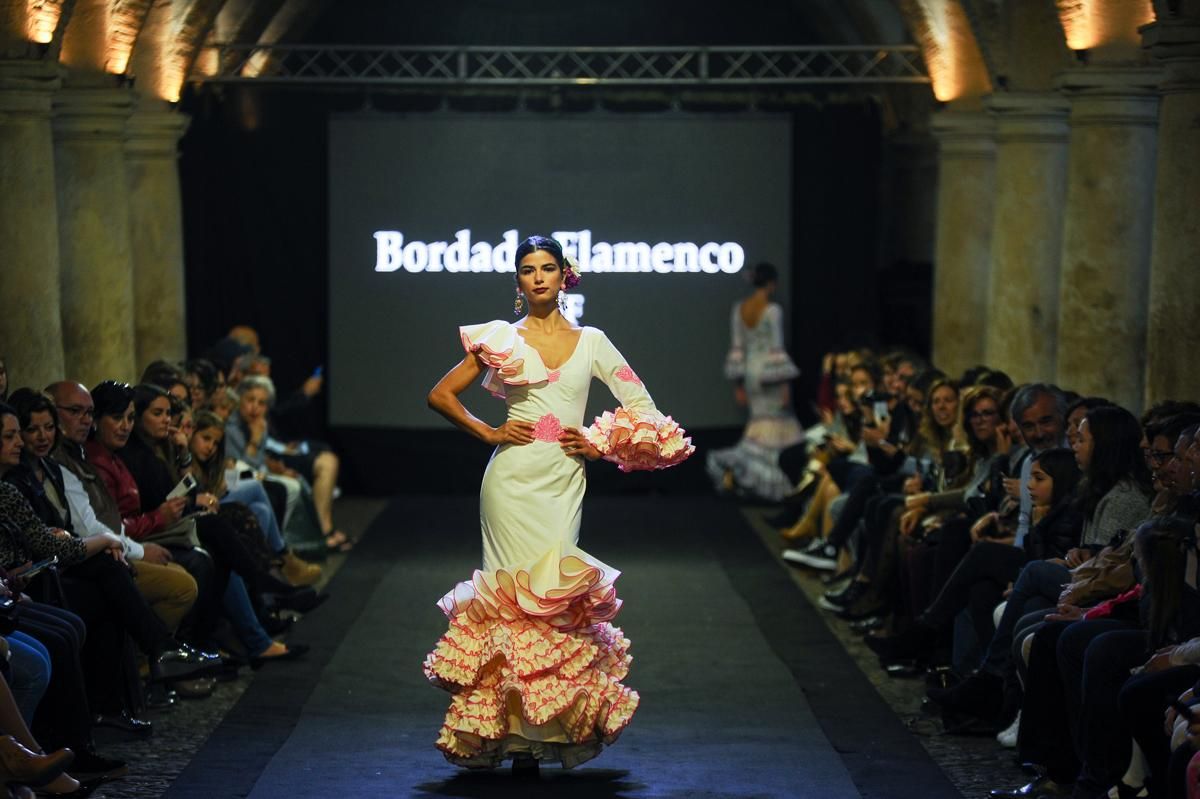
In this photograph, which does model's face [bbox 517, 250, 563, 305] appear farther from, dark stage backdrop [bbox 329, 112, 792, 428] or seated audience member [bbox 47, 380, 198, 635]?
dark stage backdrop [bbox 329, 112, 792, 428]

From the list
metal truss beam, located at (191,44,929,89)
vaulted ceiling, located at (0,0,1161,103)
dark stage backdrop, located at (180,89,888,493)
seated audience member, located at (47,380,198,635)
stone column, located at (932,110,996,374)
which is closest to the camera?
seated audience member, located at (47,380,198,635)

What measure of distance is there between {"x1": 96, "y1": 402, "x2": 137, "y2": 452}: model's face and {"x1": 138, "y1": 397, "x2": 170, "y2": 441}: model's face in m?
0.26

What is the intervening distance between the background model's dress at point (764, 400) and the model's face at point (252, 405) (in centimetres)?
468

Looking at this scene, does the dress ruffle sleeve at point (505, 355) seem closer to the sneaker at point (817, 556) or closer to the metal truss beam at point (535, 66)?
the sneaker at point (817, 556)

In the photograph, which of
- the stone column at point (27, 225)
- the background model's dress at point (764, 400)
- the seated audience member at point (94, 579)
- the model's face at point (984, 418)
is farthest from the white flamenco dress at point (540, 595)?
the background model's dress at point (764, 400)

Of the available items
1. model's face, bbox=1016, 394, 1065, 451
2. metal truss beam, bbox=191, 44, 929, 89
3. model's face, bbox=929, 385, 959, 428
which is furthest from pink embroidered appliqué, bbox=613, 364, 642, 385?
metal truss beam, bbox=191, 44, 929, 89

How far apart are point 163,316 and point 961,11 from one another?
5.43 metres

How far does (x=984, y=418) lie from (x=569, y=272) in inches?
102

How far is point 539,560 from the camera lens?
239 inches

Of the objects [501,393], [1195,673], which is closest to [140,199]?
[501,393]

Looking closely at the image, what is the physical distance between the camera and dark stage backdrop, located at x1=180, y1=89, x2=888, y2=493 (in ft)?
50.5

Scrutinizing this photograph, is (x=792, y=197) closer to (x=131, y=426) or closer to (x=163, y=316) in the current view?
(x=163, y=316)

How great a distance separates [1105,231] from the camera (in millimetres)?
10219

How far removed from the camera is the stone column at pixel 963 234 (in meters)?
13.6
